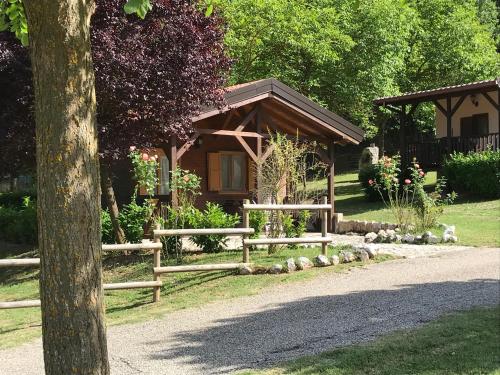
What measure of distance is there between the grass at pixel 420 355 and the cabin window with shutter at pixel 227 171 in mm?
11978

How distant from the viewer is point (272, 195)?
40.4 ft

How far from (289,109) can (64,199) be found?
13.5 m

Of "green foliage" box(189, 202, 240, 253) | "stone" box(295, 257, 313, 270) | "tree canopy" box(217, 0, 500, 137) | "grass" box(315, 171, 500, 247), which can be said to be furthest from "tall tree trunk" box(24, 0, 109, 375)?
"tree canopy" box(217, 0, 500, 137)

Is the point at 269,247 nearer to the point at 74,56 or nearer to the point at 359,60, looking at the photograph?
the point at 74,56

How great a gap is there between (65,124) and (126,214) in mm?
10304

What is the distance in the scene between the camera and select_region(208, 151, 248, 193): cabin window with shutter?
58.5ft

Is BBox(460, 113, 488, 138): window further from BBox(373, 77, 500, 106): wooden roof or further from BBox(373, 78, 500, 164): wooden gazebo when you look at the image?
BBox(373, 77, 500, 106): wooden roof

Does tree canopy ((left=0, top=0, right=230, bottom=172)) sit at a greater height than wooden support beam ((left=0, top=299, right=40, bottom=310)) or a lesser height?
greater

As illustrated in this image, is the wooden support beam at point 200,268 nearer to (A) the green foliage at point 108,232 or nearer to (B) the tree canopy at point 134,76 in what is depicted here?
(B) the tree canopy at point 134,76

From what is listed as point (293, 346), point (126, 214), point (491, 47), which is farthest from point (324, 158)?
point (491, 47)

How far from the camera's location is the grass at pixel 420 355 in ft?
16.9

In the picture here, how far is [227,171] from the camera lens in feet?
60.3

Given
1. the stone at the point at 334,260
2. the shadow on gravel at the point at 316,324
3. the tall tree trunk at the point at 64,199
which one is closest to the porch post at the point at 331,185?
the stone at the point at 334,260

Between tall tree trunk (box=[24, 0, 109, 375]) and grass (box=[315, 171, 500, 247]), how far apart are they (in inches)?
426
